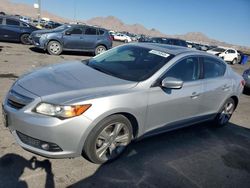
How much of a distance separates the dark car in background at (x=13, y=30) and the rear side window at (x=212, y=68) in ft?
43.8

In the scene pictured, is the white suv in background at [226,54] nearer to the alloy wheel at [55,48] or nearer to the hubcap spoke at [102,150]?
the alloy wheel at [55,48]

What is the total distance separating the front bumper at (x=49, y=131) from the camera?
3010 millimetres

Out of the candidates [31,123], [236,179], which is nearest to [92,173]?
[31,123]

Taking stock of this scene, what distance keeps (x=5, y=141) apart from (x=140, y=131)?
1.92 m

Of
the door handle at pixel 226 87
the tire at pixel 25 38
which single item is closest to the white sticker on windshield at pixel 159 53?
the door handle at pixel 226 87

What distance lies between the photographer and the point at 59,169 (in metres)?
3.34

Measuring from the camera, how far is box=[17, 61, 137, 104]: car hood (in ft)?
10.5

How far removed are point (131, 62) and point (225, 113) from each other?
252 cm

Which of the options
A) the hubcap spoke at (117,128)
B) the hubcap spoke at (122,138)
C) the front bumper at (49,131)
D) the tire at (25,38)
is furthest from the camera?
the tire at (25,38)

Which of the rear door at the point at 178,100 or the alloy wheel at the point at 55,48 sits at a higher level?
the rear door at the point at 178,100

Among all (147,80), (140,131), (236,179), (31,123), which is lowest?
(236,179)

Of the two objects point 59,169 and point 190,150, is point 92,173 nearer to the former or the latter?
point 59,169

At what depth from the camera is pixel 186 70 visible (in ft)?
14.4

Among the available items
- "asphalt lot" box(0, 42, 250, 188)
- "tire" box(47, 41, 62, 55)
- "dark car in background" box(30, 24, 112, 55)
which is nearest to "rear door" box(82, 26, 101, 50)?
"dark car in background" box(30, 24, 112, 55)
